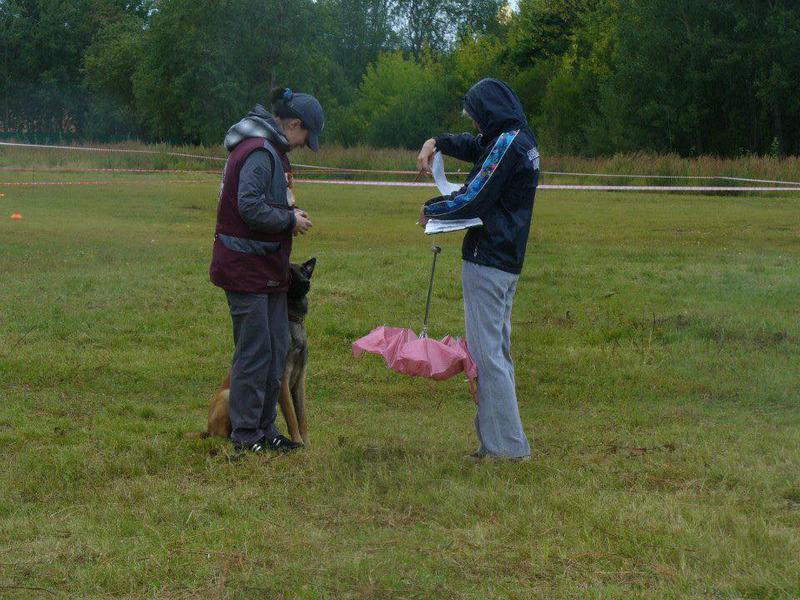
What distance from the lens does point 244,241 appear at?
563cm

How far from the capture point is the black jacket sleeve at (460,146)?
18.9 ft

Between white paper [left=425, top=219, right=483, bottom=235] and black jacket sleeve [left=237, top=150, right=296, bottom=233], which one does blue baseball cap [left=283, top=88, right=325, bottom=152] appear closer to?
black jacket sleeve [left=237, top=150, right=296, bottom=233]

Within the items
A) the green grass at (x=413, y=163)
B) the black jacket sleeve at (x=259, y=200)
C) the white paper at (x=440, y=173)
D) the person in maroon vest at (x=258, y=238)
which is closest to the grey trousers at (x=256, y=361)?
the person in maroon vest at (x=258, y=238)

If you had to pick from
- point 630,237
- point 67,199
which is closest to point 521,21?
point 67,199

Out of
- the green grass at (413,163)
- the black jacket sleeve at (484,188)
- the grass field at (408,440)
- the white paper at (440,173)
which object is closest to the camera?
the grass field at (408,440)

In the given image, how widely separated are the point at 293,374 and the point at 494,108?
192 cm

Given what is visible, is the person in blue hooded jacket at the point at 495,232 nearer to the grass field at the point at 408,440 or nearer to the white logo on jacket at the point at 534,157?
the white logo on jacket at the point at 534,157

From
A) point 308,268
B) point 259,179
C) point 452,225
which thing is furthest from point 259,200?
point 452,225

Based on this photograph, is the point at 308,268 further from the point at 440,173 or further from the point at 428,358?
the point at 428,358

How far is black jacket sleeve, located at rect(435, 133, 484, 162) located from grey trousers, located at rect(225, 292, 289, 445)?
117 centimetres

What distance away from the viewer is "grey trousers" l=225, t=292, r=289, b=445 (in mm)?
5695

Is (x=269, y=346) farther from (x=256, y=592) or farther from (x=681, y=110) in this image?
(x=681, y=110)

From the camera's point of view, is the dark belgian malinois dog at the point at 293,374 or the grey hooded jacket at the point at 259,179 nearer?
the grey hooded jacket at the point at 259,179

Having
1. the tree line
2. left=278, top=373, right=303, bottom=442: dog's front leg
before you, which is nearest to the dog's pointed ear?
left=278, top=373, right=303, bottom=442: dog's front leg
